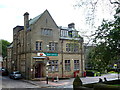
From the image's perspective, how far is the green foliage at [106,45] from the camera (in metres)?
15.5

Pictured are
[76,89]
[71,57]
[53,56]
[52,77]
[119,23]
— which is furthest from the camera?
[71,57]

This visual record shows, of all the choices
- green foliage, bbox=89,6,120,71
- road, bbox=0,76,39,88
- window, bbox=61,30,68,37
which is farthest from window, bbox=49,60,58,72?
green foliage, bbox=89,6,120,71

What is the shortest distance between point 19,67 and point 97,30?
24585 mm

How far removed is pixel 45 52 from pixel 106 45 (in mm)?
16376

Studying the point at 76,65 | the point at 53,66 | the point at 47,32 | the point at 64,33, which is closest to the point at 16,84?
the point at 53,66

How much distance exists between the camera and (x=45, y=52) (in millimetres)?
31000

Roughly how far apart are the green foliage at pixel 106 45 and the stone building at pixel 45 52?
11.7 meters

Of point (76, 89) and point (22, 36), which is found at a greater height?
point (22, 36)

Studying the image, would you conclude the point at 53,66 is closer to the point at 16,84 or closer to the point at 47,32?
the point at 47,32

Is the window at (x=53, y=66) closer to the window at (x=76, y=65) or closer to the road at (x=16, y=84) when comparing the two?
the window at (x=76, y=65)

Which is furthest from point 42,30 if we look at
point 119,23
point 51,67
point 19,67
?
point 119,23

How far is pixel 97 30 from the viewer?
1569 cm

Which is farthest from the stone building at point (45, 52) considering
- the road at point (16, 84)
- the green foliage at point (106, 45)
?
the green foliage at point (106, 45)

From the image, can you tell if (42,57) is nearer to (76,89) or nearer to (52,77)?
(52,77)
